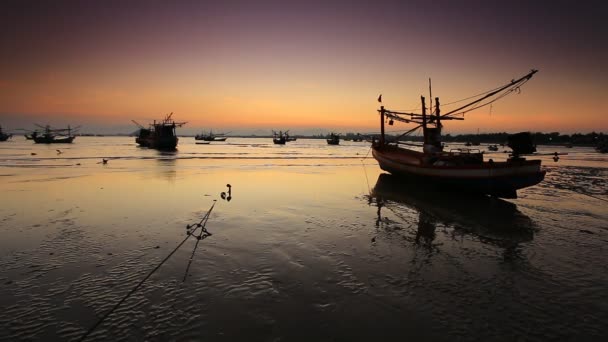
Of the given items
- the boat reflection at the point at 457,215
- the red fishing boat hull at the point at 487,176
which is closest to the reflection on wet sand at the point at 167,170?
the boat reflection at the point at 457,215

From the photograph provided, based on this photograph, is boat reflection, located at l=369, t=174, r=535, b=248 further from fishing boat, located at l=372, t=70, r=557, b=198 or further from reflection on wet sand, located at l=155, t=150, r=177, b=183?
reflection on wet sand, located at l=155, t=150, r=177, b=183

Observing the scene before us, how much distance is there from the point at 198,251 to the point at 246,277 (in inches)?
88.5

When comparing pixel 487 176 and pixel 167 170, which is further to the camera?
pixel 167 170

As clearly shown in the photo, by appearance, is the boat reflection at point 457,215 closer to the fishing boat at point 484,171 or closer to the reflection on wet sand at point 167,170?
the fishing boat at point 484,171

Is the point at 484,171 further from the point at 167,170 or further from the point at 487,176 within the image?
the point at 167,170

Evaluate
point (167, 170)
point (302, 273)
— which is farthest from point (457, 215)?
point (167, 170)

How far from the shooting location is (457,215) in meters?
13.7

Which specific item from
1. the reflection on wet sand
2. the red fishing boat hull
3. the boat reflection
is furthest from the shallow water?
the reflection on wet sand

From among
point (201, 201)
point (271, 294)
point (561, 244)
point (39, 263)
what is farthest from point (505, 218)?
point (39, 263)

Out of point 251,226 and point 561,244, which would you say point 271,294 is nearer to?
point 251,226

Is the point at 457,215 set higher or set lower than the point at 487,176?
lower

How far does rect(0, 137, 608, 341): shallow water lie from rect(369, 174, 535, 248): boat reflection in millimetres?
127

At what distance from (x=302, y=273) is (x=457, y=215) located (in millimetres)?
9286

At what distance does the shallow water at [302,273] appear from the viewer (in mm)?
5098
